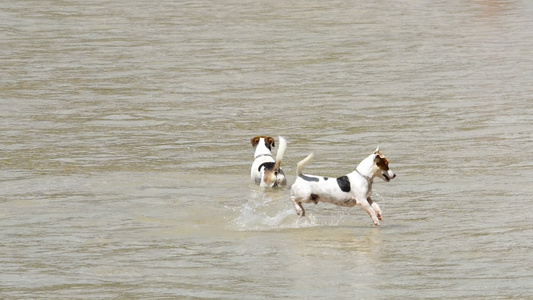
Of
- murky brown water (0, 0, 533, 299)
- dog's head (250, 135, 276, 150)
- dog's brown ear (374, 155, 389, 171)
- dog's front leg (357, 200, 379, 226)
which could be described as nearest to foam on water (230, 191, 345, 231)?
murky brown water (0, 0, 533, 299)

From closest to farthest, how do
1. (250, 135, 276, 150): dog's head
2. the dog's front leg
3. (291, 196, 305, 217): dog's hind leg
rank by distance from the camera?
the dog's front leg → (291, 196, 305, 217): dog's hind leg → (250, 135, 276, 150): dog's head

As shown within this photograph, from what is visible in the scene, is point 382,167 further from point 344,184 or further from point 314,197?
point 314,197

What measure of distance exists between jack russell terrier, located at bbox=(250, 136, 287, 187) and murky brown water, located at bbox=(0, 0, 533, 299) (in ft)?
0.38

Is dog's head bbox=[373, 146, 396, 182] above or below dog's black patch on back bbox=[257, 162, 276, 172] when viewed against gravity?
below

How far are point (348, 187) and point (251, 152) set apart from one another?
439 centimetres

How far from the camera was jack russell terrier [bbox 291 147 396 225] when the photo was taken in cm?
1155

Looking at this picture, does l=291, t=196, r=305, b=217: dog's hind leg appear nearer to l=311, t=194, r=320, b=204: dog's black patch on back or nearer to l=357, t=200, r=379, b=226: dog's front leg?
l=311, t=194, r=320, b=204: dog's black patch on back

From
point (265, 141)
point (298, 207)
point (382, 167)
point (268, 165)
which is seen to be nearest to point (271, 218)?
point (298, 207)

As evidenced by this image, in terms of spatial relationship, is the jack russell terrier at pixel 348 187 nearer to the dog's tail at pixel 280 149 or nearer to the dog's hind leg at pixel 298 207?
the dog's hind leg at pixel 298 207

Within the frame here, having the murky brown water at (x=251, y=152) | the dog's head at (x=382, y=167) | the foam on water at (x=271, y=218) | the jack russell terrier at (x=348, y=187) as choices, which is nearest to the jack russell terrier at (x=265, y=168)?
the murky brown water at (x=251, y=152)

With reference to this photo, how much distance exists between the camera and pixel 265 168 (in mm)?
13641

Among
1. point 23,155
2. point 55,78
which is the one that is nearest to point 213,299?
point 23,155

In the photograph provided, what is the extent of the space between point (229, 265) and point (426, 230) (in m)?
2.08

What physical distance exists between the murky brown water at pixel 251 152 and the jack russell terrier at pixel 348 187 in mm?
274
